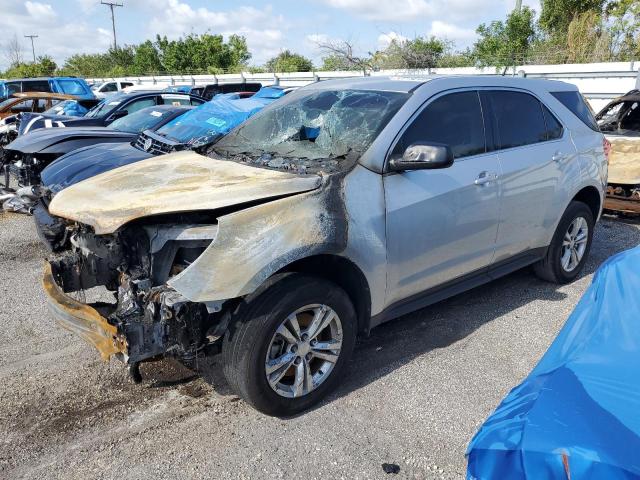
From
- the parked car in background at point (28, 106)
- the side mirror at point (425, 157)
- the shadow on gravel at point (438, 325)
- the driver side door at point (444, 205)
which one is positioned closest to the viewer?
the side mirror at point (425, 157)

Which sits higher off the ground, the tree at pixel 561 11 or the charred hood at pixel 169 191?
the tree at pixel 561 11

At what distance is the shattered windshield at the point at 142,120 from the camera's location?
8.46m

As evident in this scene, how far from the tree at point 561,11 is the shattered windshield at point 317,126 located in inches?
982

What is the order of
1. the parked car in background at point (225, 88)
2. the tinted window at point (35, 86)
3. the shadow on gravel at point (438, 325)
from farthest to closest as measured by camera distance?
1. the tinted window at point (35, 86)
2. the parked car in background at point (225, 88)
3. the shadow on gravel at point (438, 325)

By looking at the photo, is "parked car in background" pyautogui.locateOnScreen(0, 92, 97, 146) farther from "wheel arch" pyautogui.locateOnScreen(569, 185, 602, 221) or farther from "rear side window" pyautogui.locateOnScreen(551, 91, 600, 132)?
"wheel arch" pyautogui.locateOnScreen(569, 185, 602, 221)

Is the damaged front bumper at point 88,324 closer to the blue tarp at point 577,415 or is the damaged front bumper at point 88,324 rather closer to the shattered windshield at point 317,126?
the shattered windshield at point 317,126

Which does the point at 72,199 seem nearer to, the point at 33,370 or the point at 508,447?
the point at 33,370

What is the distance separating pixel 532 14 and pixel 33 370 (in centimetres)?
2855

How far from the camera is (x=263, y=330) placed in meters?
2.95

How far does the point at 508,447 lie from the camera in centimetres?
179

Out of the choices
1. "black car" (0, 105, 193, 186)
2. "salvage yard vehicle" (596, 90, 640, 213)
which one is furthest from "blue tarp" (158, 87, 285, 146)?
"salvage yard vehicle" (596, 90, 640, 213)

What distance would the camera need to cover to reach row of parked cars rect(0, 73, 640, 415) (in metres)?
2.92

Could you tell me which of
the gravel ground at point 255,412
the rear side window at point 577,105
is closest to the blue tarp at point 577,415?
the gravel ground at point 255,412

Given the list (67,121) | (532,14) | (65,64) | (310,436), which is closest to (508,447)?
(310,436)
